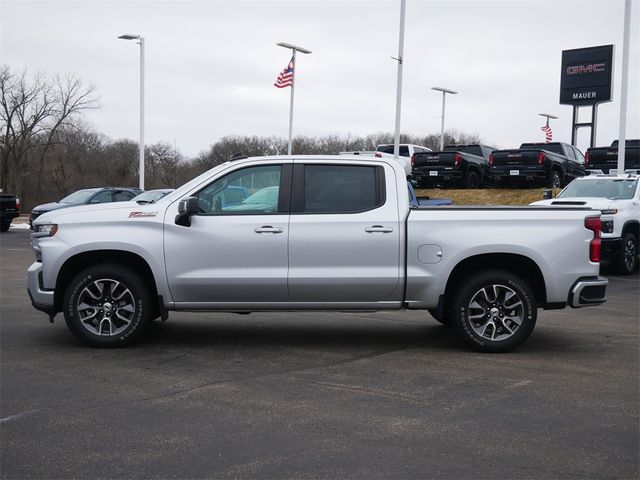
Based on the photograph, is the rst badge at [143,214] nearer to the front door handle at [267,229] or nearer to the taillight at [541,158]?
the front door handle at [267,229]

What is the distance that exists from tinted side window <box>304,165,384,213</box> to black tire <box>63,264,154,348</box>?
1910mm

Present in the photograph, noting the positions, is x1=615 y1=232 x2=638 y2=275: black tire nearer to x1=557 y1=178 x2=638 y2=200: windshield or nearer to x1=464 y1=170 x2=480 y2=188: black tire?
x1=557 y1=178 x2=638 y2=200: windshield

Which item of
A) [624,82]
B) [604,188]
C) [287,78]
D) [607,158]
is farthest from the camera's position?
[287,78]

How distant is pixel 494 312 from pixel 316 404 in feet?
8.72

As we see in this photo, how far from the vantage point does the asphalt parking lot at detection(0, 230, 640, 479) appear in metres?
4.27

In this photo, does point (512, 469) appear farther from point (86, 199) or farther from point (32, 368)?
point (86, 199)

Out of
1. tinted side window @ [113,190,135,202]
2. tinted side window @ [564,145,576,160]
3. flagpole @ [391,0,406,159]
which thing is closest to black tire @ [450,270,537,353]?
tinted side window @ [113,190,135,202]

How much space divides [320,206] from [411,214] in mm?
926

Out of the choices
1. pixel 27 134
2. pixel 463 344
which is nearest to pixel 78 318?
pixel 463 344

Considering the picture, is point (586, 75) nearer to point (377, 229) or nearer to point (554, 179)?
point (554, 179)

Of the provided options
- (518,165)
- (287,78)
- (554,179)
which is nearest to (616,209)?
(518,165)

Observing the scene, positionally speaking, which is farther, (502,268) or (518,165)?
(518,165)

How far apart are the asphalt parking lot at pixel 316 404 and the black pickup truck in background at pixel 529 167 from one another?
15979 mm

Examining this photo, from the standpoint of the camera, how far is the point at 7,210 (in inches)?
1136
